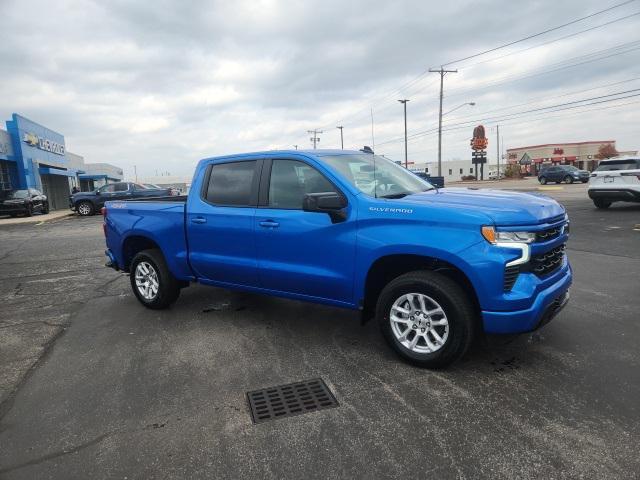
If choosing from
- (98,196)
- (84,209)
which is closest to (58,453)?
(98,196)

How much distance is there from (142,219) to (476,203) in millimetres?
4049

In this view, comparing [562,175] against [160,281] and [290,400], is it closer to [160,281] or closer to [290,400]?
[160,281]

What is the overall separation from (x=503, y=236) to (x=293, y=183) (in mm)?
2027

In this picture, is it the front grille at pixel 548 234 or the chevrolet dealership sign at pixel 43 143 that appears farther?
the chevrolet dealership sign at pixel 43 143

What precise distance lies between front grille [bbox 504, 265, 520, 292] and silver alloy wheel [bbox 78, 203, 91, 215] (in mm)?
25605

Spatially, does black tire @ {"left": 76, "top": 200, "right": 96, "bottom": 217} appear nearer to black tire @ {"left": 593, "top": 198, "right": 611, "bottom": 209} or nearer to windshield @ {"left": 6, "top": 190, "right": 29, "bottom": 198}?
windshield @ {"left": 6, "top": 190, "right": 29, "bottom": 198}

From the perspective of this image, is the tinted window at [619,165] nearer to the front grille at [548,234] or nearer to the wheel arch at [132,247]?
the front grille at [548,234]

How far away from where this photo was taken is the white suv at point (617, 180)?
14.1 m

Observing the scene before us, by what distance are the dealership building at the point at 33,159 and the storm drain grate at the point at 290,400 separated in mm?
28128

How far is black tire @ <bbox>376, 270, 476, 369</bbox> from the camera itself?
11.7ft

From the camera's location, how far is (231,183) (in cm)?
506

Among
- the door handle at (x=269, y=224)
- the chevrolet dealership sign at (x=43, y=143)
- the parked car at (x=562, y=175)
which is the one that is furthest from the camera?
the parked car at (x=562, y=175)

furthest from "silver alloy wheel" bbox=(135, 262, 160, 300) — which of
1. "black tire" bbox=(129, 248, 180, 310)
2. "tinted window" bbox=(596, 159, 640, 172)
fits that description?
"tinted window" bbox=(596, 159, 640, 172)

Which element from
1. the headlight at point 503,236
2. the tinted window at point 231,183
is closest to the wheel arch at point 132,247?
the tinted window at point 231,183
